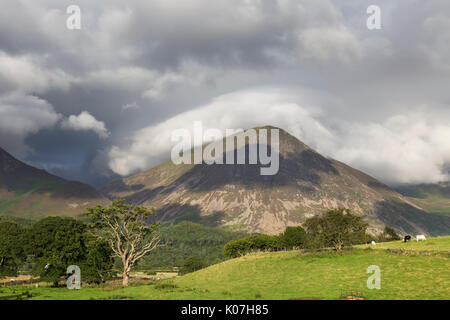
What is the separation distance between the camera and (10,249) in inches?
3644

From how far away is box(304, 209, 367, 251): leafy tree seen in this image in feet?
281

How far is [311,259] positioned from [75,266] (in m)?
53.9

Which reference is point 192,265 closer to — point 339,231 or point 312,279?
point 339,231

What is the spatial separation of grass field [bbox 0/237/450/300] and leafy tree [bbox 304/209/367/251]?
14.8 ft

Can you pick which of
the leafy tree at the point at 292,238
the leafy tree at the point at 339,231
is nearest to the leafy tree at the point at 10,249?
the leafy tree at the point at 339,231

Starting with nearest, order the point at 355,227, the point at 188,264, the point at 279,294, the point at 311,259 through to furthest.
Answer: the point at 279,294, the point at 311,259, the point at 355,227, the point at 188,264

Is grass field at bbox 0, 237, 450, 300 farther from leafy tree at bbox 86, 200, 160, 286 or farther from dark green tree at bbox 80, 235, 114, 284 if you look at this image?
leafy tree at bbox 86, 200, 160, 286

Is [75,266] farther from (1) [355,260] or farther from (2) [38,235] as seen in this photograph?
(1) [355,260]

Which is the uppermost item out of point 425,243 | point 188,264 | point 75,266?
point 425,243

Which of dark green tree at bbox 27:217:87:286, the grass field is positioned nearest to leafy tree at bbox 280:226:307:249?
the grass field

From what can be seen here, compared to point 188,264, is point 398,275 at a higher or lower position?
higher

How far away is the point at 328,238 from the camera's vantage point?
8675 cm
